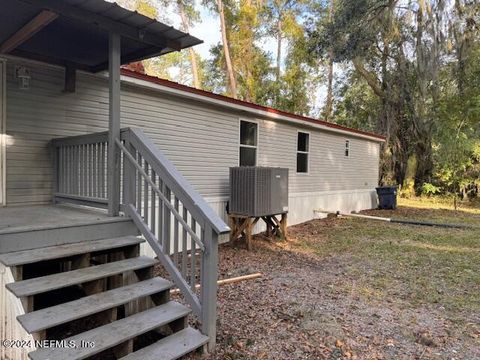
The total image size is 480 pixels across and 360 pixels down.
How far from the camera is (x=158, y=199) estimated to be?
356 cm

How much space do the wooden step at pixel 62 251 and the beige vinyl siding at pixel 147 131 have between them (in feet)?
6.08

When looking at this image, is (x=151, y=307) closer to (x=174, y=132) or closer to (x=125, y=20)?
(x=125, y=20)

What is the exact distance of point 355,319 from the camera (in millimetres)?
3658

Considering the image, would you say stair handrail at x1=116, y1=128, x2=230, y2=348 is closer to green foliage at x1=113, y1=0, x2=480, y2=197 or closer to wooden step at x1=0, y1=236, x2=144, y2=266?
wooden step at x1=0, y1=236, x2=144, y2=266

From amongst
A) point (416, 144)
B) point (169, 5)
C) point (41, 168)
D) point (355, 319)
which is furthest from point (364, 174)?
point (169, 5)

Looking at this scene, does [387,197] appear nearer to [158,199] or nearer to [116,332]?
[158,199]

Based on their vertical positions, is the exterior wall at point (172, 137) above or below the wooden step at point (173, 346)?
above

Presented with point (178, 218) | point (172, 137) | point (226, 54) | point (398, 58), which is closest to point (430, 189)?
point (398, 58)

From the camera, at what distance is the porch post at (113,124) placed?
3.45m

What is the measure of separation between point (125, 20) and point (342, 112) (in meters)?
19.5

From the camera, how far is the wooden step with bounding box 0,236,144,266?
257cm

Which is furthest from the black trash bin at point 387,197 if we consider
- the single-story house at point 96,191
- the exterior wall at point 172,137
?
the single-story house at point 96,191

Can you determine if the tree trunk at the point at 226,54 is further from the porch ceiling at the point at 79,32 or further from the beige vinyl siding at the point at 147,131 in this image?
the porch ceiling at the point at 79,32

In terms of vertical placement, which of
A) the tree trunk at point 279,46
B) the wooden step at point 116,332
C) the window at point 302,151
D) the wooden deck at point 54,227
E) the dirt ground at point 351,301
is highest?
the tree trunk at point 279,46
